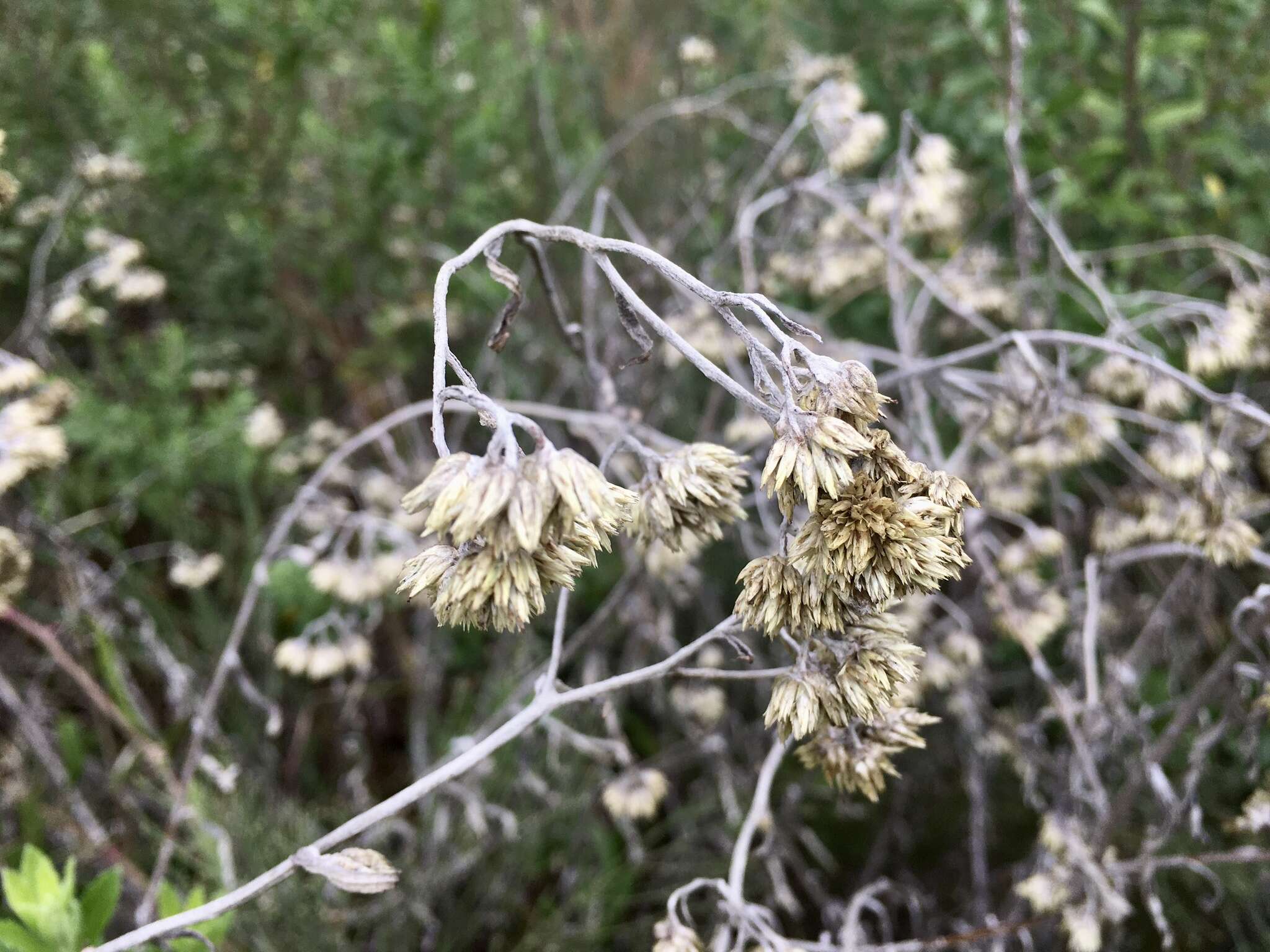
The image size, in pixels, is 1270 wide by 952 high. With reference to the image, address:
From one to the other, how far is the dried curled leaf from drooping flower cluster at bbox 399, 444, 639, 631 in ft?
1.04

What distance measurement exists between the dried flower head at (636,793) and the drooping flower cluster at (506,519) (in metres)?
0.98

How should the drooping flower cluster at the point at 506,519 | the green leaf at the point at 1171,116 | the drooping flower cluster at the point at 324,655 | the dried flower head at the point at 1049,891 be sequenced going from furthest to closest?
1. the green leaf at the point at 1171,116
2. the drooping flower cluster at the point at 324,655
3. the dried flower head at the point at 1049,891
4. the drooping flower cluster at the point at 506,519

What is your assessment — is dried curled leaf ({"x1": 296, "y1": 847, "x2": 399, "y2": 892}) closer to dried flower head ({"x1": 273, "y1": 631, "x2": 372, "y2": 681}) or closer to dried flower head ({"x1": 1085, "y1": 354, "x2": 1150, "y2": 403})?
dried flower head ({"x1": 273, "y1": 631, "x2": 372, "y2": 681})

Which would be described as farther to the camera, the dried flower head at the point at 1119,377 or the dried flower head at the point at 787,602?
the dried flower head at the point at 1119,377

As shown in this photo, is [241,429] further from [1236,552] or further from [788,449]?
[1236,552]

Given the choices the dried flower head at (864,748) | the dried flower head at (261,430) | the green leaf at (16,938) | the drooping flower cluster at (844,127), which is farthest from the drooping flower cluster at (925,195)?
the green leaf at (16,938)

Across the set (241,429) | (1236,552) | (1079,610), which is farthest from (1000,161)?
(241,429)

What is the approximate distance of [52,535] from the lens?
226 centimetres

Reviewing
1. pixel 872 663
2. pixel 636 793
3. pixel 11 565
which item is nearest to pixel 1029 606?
pixel 636 793

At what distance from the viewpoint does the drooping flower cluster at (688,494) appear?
1.10 meters

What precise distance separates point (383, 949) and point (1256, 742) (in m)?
1.92

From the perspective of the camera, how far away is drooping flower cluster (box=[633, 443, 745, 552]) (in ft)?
3.60

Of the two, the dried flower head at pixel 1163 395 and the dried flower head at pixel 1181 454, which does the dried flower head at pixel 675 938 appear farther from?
the dried flower head at pixel 1163 395

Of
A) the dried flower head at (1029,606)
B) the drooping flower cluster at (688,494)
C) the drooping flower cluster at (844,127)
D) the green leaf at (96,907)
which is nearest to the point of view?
the drooping flower cluster at (688,494)
